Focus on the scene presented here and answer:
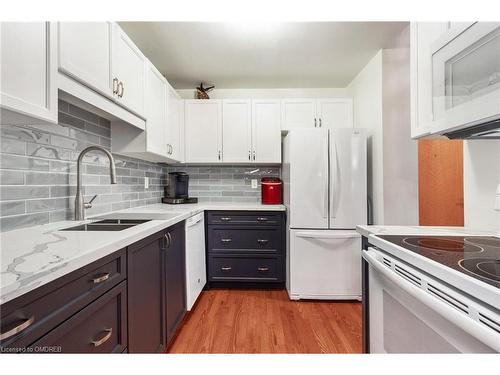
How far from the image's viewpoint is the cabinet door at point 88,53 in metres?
1.01

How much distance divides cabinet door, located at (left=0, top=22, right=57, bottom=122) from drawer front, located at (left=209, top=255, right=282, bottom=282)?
76.9 inches

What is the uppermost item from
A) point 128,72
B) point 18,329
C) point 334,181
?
point 128,72

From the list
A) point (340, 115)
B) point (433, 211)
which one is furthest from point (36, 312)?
point (433, 211)

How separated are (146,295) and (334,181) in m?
1.82

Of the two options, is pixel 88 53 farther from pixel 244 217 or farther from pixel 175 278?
pixel 244 217

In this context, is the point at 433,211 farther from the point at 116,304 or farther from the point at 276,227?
the point at 116,304

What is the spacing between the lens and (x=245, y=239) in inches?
97.2

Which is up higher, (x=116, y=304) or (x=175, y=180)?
(x=175, y=180)

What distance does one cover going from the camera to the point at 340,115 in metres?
2.76

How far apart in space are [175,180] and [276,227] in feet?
4.40

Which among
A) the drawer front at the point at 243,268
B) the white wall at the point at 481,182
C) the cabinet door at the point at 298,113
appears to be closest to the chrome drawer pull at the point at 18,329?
the white wall at the point at 481,182

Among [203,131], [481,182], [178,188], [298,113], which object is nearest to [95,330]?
[481,182]

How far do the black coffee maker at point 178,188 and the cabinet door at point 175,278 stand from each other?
1.00 m

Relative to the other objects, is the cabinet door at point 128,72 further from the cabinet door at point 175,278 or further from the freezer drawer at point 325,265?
the freezer drawer at point 325,265
